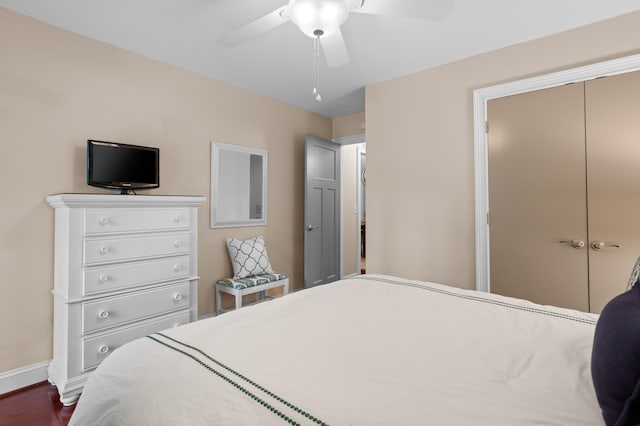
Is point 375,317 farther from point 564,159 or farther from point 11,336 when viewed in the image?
point 11,336

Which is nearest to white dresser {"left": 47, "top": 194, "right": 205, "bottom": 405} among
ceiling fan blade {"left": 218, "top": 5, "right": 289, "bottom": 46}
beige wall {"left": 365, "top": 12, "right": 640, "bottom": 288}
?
ceiling fan blade {"left": 218, "top": 5, "right": 289, "bottom": 46}

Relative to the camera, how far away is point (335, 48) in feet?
6.78

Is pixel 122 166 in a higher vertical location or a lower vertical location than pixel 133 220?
higher

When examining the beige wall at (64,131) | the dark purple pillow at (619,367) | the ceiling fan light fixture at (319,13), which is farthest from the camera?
the beige wall at (64,131)

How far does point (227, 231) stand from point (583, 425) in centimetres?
328

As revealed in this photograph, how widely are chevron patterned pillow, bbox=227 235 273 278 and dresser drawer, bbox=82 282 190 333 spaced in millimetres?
781

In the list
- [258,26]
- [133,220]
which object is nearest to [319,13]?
[258,26]

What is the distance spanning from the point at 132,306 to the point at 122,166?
42.7 inches

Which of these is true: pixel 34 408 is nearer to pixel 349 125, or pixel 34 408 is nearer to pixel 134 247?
pixel 134 247

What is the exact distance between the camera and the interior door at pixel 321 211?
4199 mm

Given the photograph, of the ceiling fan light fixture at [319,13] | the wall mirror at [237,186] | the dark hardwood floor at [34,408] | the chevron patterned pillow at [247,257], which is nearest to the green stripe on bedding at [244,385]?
the dark hardwood floor at [34,408]

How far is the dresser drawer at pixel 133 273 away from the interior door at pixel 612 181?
3.14 meters

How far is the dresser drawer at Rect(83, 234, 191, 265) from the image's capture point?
85.4 inches

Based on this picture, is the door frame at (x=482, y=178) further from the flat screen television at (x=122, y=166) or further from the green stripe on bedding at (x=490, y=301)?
the flat screen television at (x=122, y=166)
